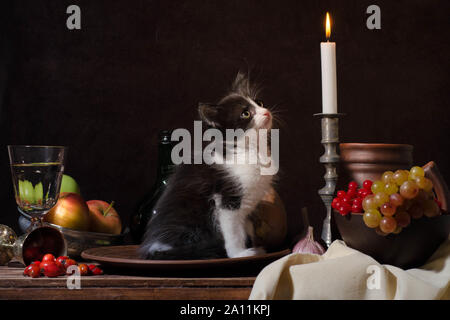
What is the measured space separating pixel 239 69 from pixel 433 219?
866mm

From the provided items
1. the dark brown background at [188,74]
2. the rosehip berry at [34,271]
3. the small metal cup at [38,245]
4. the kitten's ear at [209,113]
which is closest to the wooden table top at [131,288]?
the rosehip berry at [34,271]

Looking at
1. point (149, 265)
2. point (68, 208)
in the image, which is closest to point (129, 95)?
point (68, 208)

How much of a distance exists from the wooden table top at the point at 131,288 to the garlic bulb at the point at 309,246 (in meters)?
0.18

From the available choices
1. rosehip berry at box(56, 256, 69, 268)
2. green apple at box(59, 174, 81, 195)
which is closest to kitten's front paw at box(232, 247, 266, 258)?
rosehip berry at box(56, 256, 69, 268)

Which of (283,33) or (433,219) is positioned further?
(283,33)

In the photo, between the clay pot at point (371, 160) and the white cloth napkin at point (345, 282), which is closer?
the white cloth napkin at point (345, 282)

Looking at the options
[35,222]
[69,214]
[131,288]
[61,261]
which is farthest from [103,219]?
[131,288]

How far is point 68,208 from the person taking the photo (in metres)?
1.13

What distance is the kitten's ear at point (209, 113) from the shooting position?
1003 mm

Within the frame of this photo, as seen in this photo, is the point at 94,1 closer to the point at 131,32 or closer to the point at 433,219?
the point at 131,32

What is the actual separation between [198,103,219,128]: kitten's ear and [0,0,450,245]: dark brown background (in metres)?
0.52

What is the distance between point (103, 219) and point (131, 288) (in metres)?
0.44

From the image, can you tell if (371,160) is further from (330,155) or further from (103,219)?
(103,219)

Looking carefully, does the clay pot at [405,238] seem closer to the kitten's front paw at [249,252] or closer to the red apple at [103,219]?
the kitten's front paw at [249,252]
